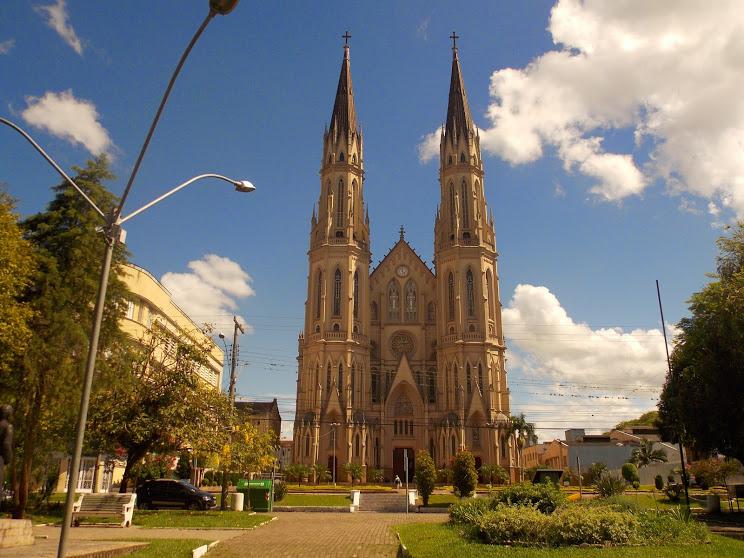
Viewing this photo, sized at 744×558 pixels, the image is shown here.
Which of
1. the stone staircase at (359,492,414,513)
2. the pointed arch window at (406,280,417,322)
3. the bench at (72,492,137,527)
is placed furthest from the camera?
the pointed arch window at (406,280,417,322)

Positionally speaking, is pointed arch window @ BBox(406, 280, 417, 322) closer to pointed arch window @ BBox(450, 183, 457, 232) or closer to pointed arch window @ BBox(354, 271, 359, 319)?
pointed arch window @ BBox(354, 271, 359, 319)

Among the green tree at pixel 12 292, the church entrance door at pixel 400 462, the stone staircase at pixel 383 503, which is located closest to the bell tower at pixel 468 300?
the church entrance door at pixel 400 462

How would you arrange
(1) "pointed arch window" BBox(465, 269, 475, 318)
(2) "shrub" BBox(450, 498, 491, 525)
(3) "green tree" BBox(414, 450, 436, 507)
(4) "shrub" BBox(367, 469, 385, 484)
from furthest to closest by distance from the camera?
1. (1) "pointed arch window" BBox(465, 269, 475, 318)
2. (4) "shrub" BBox(367, 469, 385, 484)
3. (3) "green tree" BBox(414, 450, 436, 507)
4. (2) "shrub" BBox(450, 498, 491, 525)

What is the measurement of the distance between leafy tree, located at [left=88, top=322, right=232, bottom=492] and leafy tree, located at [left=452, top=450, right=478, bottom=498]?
1374 cm

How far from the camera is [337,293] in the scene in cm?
7175

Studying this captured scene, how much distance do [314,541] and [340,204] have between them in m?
60.8

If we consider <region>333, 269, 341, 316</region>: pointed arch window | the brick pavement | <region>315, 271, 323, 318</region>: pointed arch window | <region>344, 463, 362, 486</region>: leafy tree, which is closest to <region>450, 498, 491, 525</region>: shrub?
the brick pavement

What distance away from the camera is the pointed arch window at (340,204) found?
75.0 meters

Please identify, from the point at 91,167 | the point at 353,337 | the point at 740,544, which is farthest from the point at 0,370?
the point at 353,337

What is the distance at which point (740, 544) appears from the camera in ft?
48.0

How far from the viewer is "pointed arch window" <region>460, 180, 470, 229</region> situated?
75.0 metres

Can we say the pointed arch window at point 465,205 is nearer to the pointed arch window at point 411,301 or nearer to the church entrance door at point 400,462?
the pointed arch window at point 411,301

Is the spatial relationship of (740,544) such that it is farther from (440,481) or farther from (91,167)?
(440,481)

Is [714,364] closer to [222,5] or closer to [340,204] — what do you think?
[222,5]
